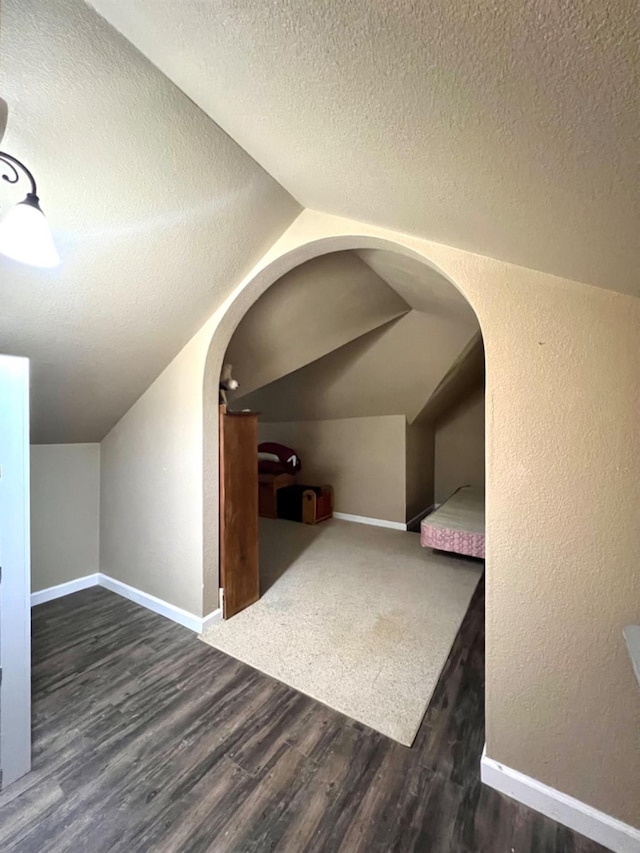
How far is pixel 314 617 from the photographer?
2436mm

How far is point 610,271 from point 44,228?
1581 millimetres

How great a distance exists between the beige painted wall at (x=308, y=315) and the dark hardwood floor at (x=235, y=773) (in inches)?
79.8

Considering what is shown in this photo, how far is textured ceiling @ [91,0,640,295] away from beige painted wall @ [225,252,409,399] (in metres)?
1.10

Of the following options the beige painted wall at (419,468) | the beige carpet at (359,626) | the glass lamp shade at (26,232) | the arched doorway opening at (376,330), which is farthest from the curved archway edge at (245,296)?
the beige painted wall at (419,468)

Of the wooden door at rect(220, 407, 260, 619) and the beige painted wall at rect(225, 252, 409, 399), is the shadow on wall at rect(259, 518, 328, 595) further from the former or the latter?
the beige painted wall at rect(225, 252, 409, 399)

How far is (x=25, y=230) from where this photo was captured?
Result: 97 centimetres

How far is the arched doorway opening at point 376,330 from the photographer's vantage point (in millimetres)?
1962

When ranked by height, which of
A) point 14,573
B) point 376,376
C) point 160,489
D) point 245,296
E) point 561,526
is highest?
point 245,296

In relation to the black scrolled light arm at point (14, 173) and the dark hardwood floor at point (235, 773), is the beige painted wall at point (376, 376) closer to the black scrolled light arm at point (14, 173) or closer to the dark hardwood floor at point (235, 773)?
the dark hardwood floor at point (235, 773)

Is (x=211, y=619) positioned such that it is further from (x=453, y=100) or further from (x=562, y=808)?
(x=453, y=100)

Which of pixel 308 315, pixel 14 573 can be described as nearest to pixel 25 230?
pixel 14 573

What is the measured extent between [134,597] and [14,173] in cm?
263

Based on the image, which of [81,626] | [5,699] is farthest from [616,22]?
[81,626]

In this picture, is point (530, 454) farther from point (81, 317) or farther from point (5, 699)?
point (5, 699)
